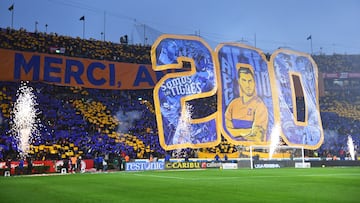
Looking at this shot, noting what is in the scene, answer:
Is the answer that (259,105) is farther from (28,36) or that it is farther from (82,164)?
(28,36)

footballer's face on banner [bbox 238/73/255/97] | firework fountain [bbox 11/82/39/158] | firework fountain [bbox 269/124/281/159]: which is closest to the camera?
firework fountain [bbox 11/82/39/158]

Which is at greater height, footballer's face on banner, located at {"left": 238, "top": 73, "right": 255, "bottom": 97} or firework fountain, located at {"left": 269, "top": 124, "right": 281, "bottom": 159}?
footballer's face on banner, located at {"left": 238, "top": 73, "right": 255, "bottom": 97}

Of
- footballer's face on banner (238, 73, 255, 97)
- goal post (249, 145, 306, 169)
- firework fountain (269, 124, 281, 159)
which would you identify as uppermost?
footballer's face on banner (238, 73, 255, 97)

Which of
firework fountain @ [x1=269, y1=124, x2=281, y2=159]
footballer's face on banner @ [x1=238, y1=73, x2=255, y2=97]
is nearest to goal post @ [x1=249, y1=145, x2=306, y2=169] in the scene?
firework fountain @ [x1=269, y1=124, x2=281, y2=159]

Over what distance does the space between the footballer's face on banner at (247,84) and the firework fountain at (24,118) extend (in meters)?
21.4

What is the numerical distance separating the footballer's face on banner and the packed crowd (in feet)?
23.3

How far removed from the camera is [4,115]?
129ft

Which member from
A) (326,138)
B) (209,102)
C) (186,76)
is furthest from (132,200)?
(326,138)

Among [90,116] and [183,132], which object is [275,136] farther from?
[90,116]

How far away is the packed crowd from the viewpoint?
39.2 meters

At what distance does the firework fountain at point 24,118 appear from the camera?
38.1 meters

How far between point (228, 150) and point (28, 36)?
26.5 m

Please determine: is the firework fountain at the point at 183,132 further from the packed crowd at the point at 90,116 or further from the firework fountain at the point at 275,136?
the firework fountain at the point at 275,136

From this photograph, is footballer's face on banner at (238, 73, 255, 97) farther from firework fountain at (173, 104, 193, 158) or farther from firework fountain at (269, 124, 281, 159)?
firework fountain at (173, 104, 193, 158)
